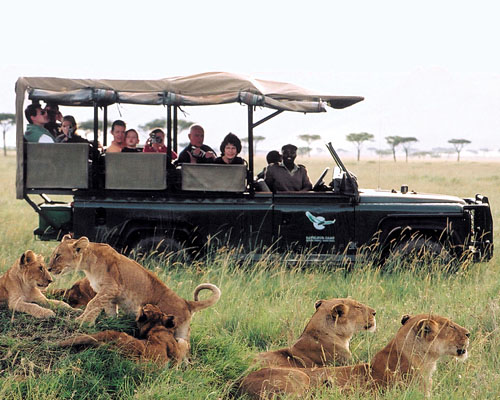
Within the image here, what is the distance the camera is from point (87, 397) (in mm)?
3916

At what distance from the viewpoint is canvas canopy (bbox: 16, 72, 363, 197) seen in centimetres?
680

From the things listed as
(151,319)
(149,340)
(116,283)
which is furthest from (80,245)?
(149,340)

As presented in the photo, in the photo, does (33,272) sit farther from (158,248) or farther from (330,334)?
(158,248)

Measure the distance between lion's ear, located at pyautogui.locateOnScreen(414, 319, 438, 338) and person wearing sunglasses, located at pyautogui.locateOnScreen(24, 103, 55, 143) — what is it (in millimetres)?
4393

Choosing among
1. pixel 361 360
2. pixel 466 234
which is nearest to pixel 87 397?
pixel 361 360

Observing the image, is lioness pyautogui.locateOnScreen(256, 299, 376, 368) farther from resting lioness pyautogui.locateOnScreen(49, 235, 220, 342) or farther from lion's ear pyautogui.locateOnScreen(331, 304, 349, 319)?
resting lioness pyautogui.locateOnScreen(49, 235, 220, 342)

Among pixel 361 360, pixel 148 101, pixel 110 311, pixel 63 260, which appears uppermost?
pixel 148 101

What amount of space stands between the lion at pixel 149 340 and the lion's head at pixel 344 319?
0.88 m

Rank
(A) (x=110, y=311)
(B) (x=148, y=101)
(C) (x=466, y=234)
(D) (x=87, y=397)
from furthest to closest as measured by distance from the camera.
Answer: (C) (x=466, y=234)
(B) (x=148, y=101)
(A) (x=110, y=311)
(D) (x=87, y=397)

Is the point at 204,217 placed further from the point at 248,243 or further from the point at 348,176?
the point at 348,176

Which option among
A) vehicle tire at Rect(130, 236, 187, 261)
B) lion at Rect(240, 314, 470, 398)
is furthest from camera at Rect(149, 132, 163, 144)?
lion at Rect(240, 314, 470, 398)

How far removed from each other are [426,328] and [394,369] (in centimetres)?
30

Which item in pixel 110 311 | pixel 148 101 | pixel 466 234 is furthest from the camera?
pixel 466 234

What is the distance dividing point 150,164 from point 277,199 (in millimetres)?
1280
